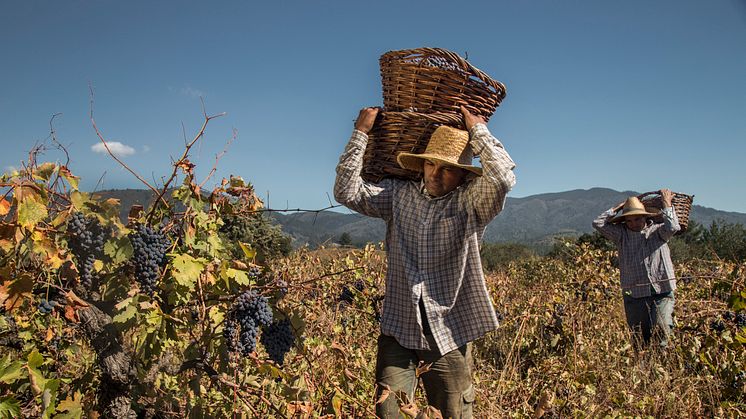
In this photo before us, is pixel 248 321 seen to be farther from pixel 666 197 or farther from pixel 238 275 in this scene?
pixel 666 197

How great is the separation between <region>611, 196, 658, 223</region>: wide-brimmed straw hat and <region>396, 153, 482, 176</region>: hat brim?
3.40 meters

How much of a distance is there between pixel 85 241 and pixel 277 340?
0.92 metres

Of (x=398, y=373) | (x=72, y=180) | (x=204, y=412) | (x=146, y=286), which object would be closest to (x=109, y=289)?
(x=146, y=286)

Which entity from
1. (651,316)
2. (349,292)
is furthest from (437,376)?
(651,316)

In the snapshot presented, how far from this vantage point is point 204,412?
7.97 ft

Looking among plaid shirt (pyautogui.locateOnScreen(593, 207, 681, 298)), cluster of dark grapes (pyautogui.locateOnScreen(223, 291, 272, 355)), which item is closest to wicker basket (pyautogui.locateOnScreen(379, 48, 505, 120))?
cluster of dark grapes (pyautogui.locateOnScreen(223, 291, 272, 355))

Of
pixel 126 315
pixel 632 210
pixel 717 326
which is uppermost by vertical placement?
pixel 632 210

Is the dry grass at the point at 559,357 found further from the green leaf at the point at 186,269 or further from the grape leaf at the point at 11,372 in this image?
the grape leaf at the point at 11,372

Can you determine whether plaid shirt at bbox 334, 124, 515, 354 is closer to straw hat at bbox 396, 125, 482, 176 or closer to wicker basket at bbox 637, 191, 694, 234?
straw hat at bbox 396, 125, 482, 176

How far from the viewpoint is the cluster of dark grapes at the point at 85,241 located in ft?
6.88

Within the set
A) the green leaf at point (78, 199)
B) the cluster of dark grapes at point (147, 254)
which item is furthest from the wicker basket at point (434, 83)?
the green leaf at point (78, 199)

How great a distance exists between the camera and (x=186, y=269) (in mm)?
2041

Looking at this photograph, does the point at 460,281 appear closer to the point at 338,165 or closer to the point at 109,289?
the point at 338,165

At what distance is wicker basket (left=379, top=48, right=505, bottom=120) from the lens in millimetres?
2365
